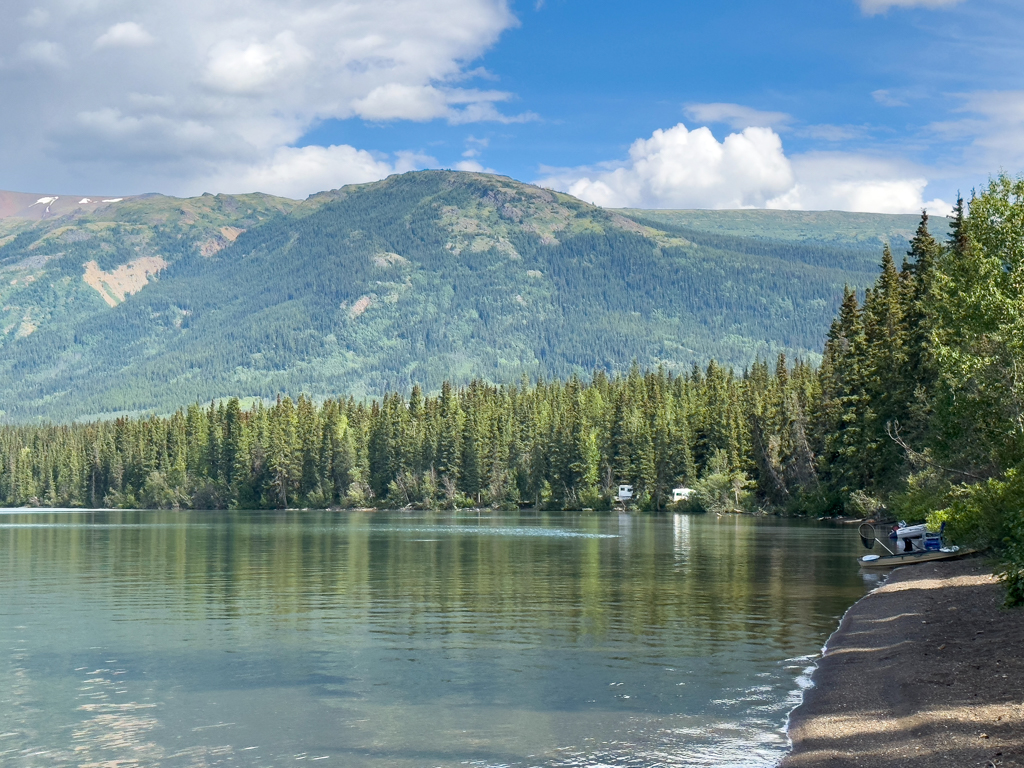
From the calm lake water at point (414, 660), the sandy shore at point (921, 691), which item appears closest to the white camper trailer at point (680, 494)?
the calm lake water at point (414, 660)

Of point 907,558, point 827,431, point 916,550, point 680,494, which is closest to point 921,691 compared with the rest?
point 907,558

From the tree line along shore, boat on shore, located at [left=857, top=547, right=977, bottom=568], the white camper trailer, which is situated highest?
the tree line along shore

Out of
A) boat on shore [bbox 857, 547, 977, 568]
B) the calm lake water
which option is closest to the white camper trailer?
the calm lake water

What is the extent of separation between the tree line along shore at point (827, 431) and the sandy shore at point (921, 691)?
2351 millimetres

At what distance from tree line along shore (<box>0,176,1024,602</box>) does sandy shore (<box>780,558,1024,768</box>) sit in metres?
2.35

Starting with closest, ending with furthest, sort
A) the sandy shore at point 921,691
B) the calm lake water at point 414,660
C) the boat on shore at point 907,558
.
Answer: the sandy shore at point 921,691
the calm lake water at point 414,660
the boat on shore at point 907,558

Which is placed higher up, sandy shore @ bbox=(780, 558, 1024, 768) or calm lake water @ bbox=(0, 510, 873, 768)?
sandy shore @ bbox=(780, 558, 1024, 768)

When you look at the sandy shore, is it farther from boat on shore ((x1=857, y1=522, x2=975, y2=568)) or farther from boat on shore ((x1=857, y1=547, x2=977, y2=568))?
boat on shore ((x1=857, y1=522, x2=975, y2=568))

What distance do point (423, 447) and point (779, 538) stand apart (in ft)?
385

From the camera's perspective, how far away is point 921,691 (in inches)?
846

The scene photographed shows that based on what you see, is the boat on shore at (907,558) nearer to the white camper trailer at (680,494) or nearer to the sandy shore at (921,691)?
the sandy shore at (921,691)

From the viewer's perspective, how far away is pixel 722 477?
135m

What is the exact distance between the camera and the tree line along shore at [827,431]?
40812 millimetres

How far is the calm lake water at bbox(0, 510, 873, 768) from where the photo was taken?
2006 centimetres
